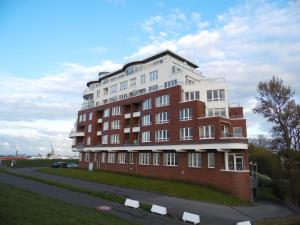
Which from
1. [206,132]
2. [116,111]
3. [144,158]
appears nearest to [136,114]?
[116,111]

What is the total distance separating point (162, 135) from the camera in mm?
45844

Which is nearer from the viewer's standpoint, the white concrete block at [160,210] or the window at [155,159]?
the white concrete block at [160,210]

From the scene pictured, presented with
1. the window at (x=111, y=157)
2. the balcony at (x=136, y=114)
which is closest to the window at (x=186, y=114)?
the balcony at (x=136, y=114)

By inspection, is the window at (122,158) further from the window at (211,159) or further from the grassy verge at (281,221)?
the grassy verge at (281,221)

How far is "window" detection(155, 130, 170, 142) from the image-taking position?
45.1 meters

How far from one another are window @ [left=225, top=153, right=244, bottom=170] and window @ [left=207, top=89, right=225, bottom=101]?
9.65m

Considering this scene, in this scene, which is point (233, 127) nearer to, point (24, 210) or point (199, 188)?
point (199, 188)

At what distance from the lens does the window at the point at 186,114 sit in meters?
42.1

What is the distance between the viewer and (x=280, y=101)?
39625 millimetres

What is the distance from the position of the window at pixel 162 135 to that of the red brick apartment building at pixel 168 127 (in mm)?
163

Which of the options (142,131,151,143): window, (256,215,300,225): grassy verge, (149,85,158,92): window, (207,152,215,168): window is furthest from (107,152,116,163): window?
(256,215,300,225): grassy verge

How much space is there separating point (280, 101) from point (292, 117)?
2.85m

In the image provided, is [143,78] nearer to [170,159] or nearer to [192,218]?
[170,159]

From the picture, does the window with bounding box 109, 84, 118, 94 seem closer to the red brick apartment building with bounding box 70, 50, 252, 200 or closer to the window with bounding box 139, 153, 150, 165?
the red brick apartment building with bounding box 70, 50, 252, 200
